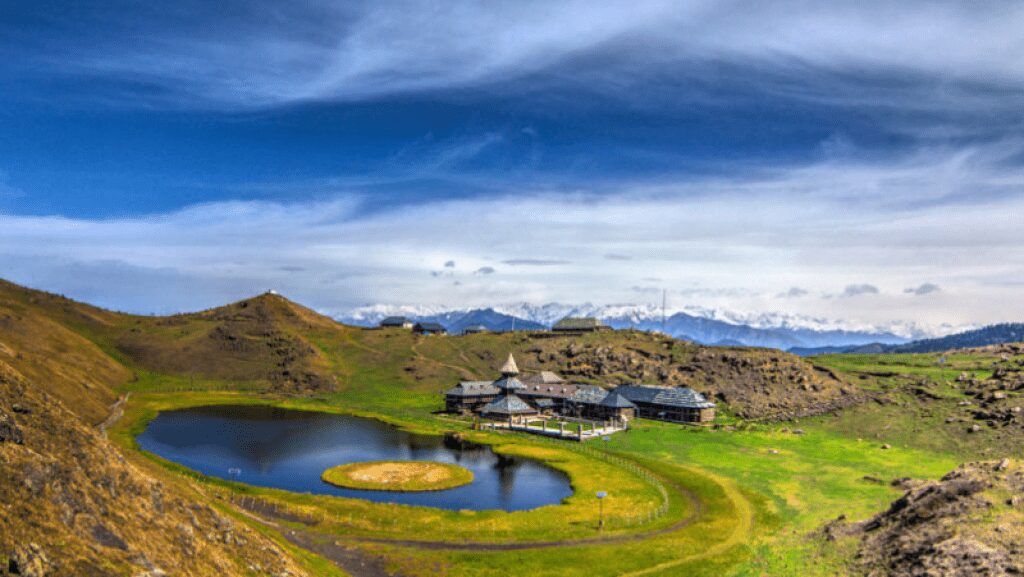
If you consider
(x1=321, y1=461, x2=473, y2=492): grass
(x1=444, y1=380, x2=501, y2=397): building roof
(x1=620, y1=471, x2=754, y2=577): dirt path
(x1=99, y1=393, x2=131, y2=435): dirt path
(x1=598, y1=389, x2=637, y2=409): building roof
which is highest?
(x1=444, y1=380, x2=501, y2=397): building roof

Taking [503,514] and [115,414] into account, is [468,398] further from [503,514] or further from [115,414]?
[503,514]

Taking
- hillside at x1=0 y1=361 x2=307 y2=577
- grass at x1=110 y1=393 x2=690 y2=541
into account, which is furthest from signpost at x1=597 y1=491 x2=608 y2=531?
hillside at x1=0 y1=361 x2=307 y2=577

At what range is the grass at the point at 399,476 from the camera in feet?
332

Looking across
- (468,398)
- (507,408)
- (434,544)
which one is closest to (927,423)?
(507,408)

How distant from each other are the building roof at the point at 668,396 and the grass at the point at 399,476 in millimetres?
77283

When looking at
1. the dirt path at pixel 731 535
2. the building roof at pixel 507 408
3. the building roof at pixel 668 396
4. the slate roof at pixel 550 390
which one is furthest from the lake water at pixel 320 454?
the building roof at pixel 668 396

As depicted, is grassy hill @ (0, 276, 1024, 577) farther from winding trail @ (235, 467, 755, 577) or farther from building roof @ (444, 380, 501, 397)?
building roof @ (444, 380, 501, 397)

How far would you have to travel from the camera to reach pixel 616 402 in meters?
169

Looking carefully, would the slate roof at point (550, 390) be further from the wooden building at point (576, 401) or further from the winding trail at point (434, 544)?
the winding trail at point (434, 544)

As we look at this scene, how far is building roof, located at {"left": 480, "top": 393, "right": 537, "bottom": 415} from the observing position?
16738 cm

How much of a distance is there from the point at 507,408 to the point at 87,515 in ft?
428

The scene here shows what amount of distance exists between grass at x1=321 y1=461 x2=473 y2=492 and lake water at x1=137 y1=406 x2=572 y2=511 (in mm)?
2018

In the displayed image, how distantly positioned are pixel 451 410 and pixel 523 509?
316 ft

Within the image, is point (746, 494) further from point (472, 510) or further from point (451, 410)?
point (451, 410)
